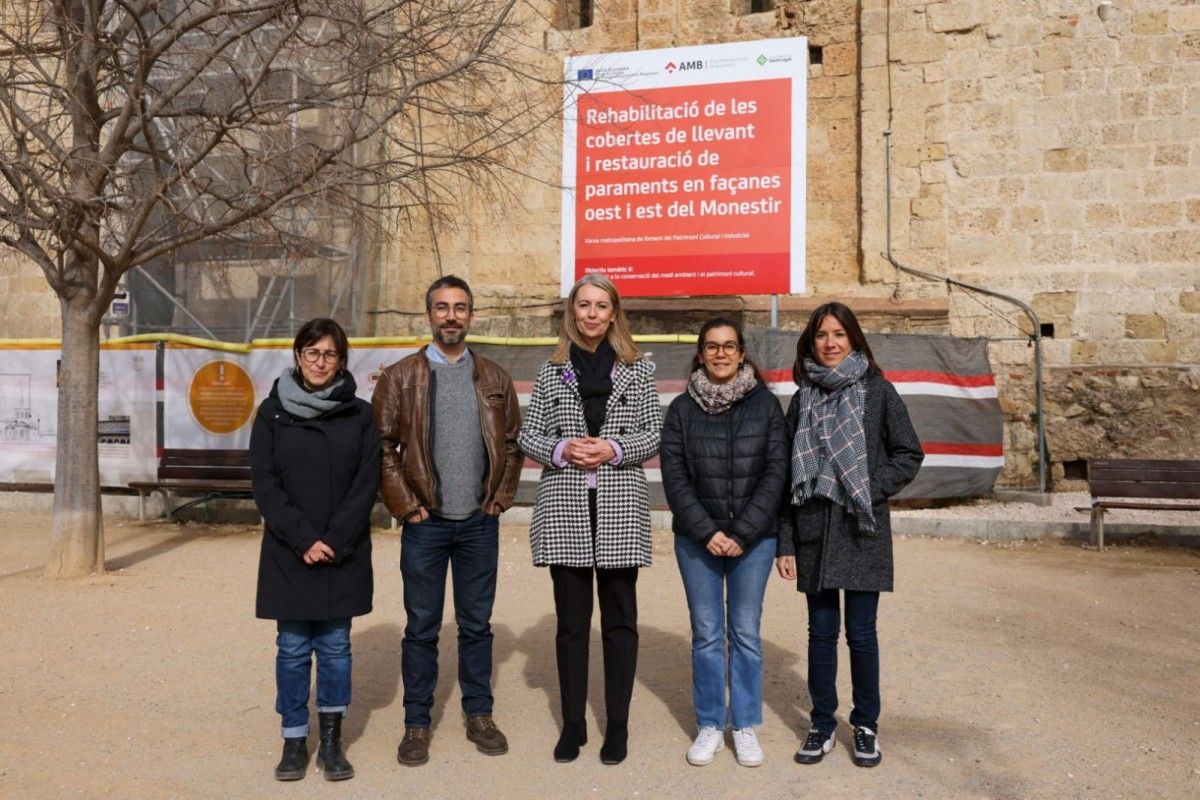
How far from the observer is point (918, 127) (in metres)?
12.8

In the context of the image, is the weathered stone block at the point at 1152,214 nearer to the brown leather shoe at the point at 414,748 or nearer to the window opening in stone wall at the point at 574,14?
the window opening in stone wall at the point at 574,14

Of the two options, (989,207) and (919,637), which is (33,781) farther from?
(989,207)

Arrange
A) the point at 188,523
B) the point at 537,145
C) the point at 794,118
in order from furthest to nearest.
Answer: the point at 537,145
the point at 794,118
the point at 188,523

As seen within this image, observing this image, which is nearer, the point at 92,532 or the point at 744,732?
the point at 744,732

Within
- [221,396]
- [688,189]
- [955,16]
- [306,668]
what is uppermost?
[955,16]

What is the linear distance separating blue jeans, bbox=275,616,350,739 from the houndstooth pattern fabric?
0.81 metres

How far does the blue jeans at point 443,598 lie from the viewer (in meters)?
4.15

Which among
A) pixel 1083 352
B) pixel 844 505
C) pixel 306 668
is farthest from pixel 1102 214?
pixel 306 668

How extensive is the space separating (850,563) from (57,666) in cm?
399

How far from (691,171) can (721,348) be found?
28.0ft

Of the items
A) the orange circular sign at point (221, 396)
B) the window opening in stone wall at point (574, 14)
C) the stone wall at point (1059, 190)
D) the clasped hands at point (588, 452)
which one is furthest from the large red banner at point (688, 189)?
the clasped hands at point (588, 452)

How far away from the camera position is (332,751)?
155 inches

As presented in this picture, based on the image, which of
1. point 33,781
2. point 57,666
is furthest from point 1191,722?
point 57,666

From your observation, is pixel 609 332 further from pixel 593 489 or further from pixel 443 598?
pixel 443 598
